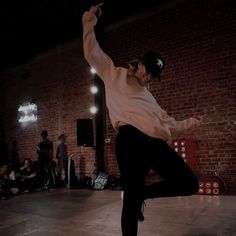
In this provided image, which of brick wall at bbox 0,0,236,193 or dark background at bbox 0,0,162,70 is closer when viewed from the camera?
brick wall at bbox 0,0,236,193

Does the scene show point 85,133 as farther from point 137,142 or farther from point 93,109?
point 137,142

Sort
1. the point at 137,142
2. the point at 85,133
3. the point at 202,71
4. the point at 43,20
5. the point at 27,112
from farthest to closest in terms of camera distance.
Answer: the point at 27,112, the point at 43,20, the point at 85,133, the point at 202,71, the point at 137,142

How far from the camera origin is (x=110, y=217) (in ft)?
12.0

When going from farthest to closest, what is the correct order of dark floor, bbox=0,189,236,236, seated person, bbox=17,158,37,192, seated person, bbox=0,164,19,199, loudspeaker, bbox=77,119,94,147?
loudspeaker, bbox=77,119,94,147 < seated person, bbox=17,158,37,192 < seated person, bbox=0,164,19,199 < dark floor, bbox=0,189,236,236

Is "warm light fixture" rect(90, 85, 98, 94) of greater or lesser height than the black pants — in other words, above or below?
above

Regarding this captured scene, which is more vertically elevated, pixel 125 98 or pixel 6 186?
pixel 125 98

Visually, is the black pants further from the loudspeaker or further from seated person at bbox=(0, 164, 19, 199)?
the loudspeaker

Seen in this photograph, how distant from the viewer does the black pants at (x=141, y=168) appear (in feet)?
6.31

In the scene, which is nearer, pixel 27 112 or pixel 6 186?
pixel 6 186

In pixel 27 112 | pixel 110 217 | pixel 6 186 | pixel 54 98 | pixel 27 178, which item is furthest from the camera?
pixel 27 112

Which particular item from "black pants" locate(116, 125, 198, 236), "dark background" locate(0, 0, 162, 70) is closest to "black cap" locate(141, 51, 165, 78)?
"black pants" locate(116, 125, 198, 236)

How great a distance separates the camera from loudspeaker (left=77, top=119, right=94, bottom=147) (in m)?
7.22

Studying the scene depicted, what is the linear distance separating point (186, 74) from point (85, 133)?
2.72 meters

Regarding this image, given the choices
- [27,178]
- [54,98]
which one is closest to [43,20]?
[54,98]
